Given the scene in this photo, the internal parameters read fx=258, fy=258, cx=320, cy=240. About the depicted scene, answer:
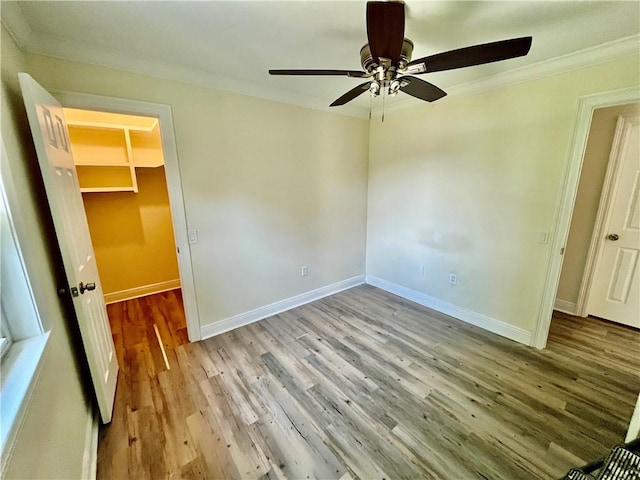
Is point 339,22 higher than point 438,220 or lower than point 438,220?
higher

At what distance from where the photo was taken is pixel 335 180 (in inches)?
131

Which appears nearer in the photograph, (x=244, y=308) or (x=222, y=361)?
(x=222, y=361)

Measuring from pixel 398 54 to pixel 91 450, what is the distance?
2674 mm

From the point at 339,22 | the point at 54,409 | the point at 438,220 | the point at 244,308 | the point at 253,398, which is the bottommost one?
the point at 253,398

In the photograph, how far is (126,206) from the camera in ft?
11.0

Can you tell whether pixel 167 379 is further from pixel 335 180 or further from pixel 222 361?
pixel 335 180

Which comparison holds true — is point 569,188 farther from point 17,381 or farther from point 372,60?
point 17,381

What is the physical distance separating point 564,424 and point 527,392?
0.86 ft

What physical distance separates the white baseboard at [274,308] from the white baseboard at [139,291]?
1618 mm

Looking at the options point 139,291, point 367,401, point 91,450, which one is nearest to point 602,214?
point 367,401

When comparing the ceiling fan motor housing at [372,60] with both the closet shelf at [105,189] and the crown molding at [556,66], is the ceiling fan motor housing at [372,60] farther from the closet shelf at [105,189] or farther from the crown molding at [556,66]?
the closet shelf at [105,189]

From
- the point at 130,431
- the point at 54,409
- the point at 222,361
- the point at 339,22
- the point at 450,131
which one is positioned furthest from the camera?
the point at 450,131

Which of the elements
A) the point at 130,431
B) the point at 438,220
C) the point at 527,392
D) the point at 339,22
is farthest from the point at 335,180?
the point at 130,431

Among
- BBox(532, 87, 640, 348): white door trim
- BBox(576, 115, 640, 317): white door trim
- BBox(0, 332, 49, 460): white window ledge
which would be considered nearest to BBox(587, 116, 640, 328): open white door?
BBox(576, 115, 640, 317): white door trim
